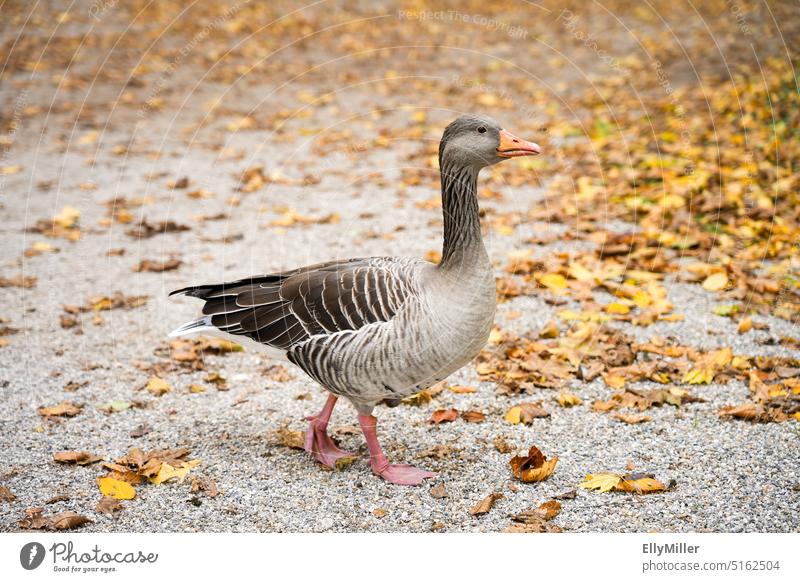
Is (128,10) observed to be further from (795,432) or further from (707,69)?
(795,432)

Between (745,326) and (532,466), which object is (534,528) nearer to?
(532,466)

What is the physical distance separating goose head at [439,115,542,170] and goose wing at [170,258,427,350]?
0.74 meters

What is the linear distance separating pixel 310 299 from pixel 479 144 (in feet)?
4.73

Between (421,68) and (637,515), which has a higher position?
(421,68)

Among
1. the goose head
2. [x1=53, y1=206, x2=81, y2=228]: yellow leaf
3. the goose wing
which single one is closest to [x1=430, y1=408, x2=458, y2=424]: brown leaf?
the goose wing

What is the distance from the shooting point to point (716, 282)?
7254 millimetres

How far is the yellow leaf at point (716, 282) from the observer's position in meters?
7.21

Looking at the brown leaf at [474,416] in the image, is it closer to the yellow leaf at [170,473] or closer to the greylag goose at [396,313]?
the greylag goose at [396,313]

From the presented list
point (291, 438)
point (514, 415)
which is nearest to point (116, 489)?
point (291, 438)

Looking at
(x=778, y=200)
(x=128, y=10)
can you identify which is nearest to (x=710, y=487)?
(x=778, y=200)

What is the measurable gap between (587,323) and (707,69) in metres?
10.1

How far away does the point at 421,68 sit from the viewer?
17375mm

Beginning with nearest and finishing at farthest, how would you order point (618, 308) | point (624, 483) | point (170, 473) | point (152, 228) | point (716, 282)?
point (624, 483), point (170, 473), point (618, 308), point (716, 282), point (152, 228)

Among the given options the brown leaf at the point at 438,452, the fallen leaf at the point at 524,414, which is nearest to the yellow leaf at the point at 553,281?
the fallen leaf at the point at 524,414
